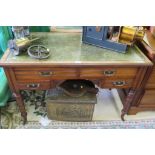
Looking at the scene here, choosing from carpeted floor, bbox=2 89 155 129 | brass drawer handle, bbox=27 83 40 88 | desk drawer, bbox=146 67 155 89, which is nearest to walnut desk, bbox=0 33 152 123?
brass drawer handle, bbox=27 83 40 88

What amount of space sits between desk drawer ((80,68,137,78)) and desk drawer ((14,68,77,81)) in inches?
3.1

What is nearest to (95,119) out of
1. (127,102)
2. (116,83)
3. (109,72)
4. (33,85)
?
(127,102)

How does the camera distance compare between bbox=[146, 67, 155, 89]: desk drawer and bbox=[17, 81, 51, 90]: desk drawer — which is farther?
bbox=[146, 67, 155, 89]: desk drawer

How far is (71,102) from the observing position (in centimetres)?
142

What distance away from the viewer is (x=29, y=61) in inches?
44.1

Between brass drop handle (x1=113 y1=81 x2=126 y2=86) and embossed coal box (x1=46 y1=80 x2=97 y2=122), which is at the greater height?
brass drop handle (x1=113 y1=81 x2=126 y2=86)

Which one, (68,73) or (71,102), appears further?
(71,102)

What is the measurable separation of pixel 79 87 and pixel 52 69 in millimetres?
384

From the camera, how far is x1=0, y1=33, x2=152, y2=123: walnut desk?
1131mm

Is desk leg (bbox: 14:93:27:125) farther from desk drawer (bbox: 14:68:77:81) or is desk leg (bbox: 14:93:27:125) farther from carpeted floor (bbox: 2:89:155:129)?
desk drawer (bbox: 14:68:77:81)

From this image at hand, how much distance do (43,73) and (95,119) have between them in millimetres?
769

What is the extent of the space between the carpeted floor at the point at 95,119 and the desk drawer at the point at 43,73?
1.87ft

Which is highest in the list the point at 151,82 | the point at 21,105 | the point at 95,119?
the point at 151,82

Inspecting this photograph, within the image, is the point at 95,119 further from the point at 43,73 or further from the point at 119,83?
the point at 43,73
